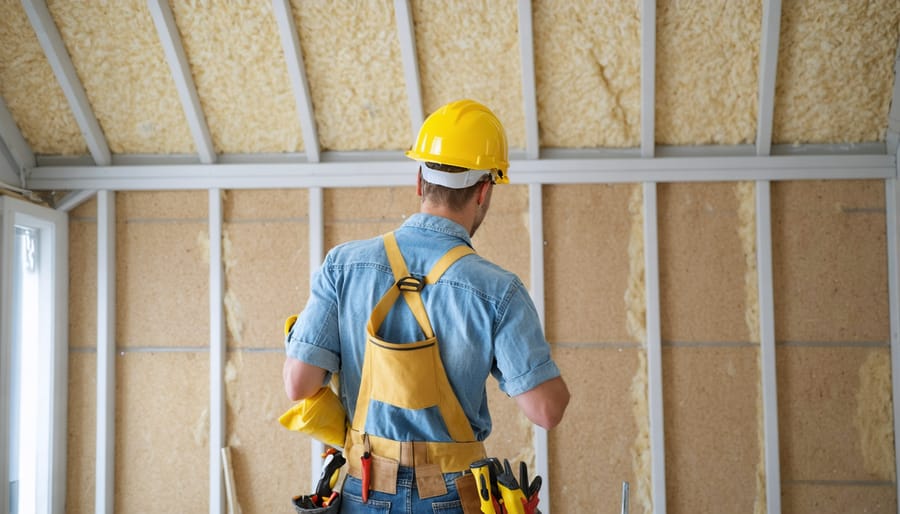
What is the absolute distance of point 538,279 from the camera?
3777 mm

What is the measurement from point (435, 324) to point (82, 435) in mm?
2938

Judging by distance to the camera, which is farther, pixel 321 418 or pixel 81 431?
pixel 81 431

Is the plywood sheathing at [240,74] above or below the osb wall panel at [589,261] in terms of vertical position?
above

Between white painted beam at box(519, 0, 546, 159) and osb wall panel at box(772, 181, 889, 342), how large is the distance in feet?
3.78

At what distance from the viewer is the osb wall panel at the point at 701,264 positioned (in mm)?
3754

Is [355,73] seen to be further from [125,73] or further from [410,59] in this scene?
[125,73]

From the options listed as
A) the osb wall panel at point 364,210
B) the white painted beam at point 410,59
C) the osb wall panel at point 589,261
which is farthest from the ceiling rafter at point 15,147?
the osb wall panel at point 589,261

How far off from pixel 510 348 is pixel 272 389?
2.45 metres

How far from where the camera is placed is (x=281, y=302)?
392 cm

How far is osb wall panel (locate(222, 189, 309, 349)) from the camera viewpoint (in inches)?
154

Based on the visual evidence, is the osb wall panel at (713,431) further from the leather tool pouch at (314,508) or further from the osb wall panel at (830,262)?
the leather tool pouch at (314,508)

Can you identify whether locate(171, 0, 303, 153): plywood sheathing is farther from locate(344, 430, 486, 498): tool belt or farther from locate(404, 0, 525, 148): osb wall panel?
locate(344, 430, 486, 498): tool belt

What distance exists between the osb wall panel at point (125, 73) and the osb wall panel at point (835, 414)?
3.12 m

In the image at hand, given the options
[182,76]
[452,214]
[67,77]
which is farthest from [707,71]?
[67,77]
